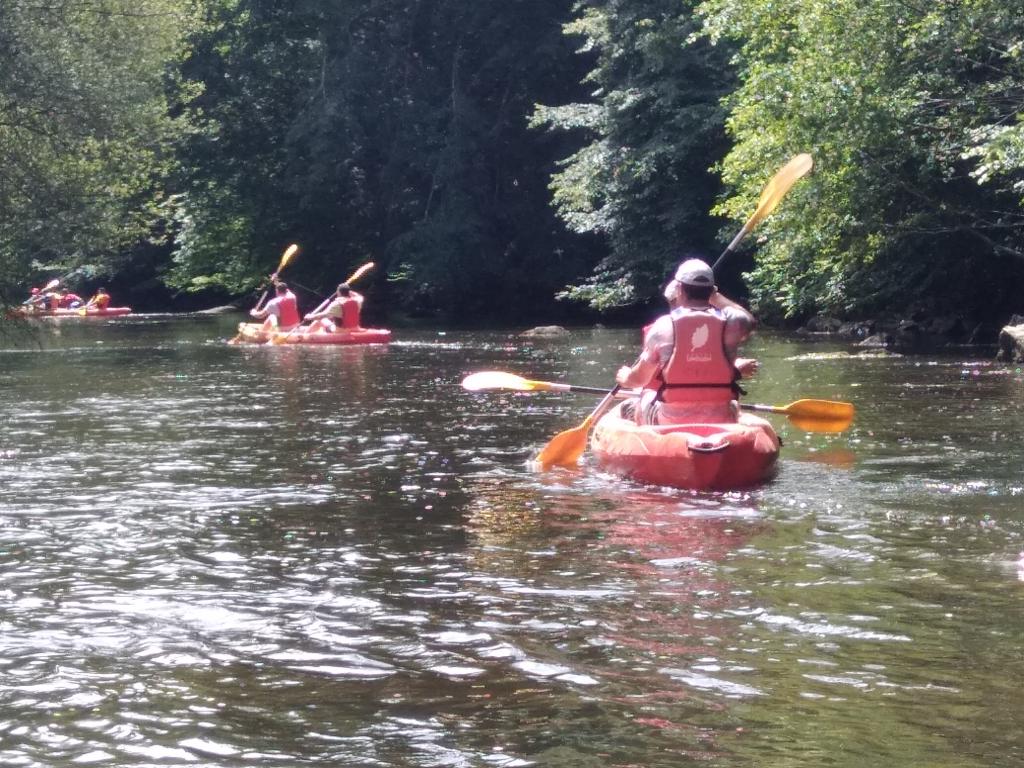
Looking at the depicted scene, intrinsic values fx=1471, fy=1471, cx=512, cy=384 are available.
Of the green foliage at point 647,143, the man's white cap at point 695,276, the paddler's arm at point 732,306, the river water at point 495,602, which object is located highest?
the green foliage at point 647,143

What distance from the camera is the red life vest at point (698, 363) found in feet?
29.8

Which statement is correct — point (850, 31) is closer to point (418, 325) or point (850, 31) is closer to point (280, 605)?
point (280, 605)

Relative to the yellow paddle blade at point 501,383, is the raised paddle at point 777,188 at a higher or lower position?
higher

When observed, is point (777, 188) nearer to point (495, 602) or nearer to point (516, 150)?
point (495, 602)

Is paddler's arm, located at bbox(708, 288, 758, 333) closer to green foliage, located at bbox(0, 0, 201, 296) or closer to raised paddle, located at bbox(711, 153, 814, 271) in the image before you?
raised paddle, located at bbox(711, 153, 814, 271)

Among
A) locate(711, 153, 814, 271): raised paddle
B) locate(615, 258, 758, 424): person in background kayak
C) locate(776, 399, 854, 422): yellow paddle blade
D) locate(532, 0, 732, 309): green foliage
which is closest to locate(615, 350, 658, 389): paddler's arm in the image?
locate(615, 258, 758, 424): person in background kayak

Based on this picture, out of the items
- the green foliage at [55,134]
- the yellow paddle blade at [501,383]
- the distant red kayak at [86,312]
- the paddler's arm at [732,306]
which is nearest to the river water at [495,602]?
the yellow paddle blade at [501,383]

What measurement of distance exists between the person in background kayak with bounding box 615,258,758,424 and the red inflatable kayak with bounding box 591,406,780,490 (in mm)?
248

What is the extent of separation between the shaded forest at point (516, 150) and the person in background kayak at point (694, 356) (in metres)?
6.82

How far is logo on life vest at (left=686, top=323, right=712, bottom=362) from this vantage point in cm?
910

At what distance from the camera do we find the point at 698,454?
8.71 meters

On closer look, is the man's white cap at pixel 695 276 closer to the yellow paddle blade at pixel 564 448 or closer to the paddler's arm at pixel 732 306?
the paddler's arm at pixel 732 306

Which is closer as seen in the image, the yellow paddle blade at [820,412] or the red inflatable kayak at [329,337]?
the yellow paddle blade at [820,412]

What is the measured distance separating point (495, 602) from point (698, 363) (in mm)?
3457
